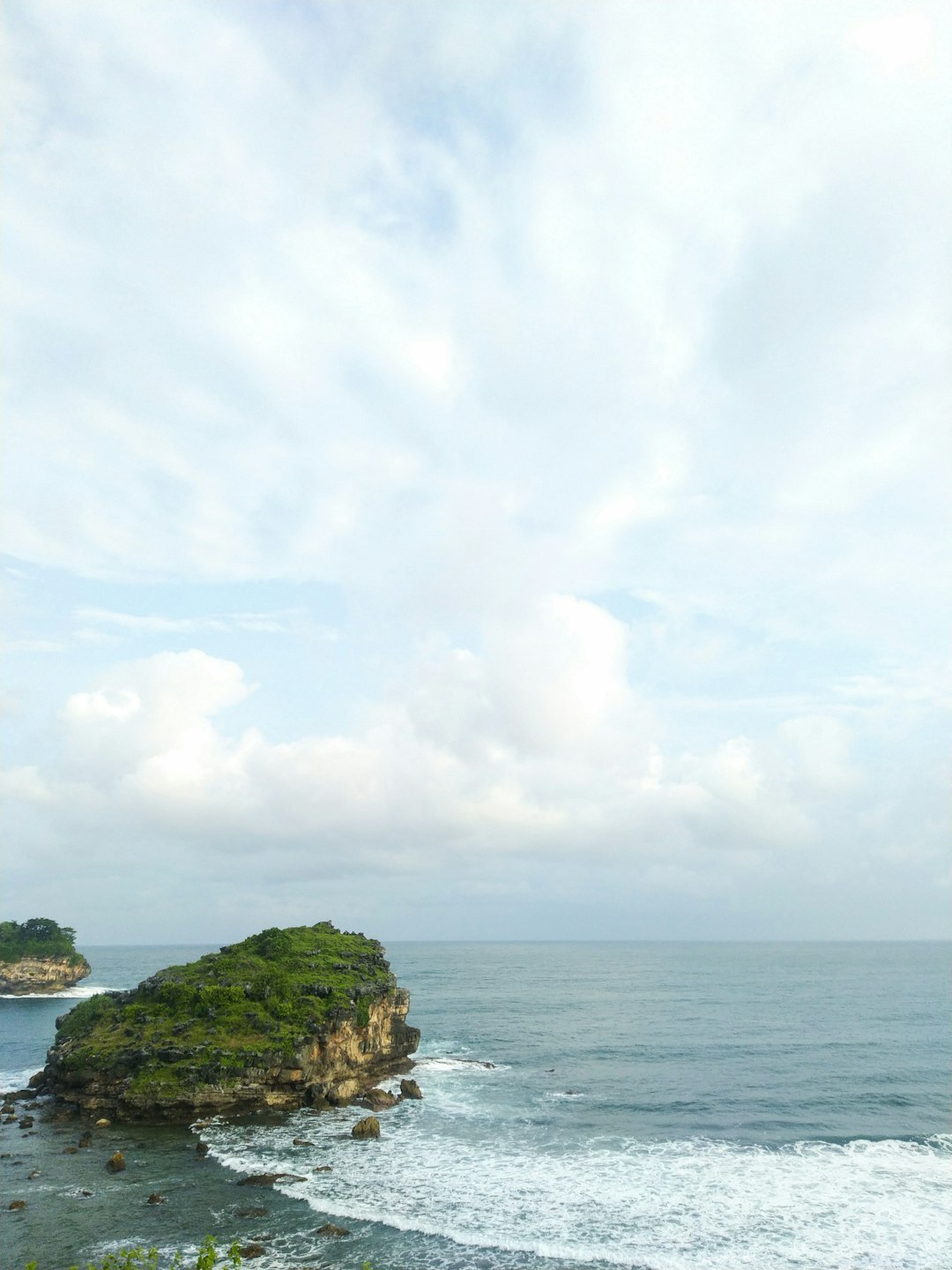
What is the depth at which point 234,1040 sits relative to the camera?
56.0 meters

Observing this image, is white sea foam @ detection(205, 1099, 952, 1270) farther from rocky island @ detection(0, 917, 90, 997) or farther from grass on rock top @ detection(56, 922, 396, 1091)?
rocky island @ detection(0, 917, 90, 997)

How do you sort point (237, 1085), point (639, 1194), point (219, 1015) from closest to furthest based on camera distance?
point (639, 1194) < point (237, 1085) < point (219, 1015)

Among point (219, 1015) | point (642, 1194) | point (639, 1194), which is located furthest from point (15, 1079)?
point (642, 1194)

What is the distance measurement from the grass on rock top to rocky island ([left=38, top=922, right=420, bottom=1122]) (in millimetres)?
79

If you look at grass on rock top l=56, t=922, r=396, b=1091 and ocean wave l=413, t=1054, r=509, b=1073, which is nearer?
grass on rock top l=56, t=922, r=396, b=1091

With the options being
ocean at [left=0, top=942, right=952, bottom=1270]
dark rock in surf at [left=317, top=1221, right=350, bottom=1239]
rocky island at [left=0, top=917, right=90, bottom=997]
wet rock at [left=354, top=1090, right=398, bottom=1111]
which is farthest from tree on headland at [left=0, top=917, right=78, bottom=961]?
dark rock in surf at [left=317, top=1221, right=350, bottom=1239]

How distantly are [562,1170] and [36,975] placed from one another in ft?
427

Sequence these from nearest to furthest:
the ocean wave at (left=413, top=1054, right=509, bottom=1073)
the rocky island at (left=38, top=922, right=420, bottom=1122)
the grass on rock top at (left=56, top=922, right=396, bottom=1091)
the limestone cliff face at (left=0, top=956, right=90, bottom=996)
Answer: the rocky island at (left=38, top=922, right=420, bottom=1122) → the grass on rock top at (left=56, top=922, right=396, bottom=1091) → the ocean wave at (left=413, top=1054, right=509, bottom=1073) → the limestone cliff face at (left=0, top=956, right=90, bottom=996)

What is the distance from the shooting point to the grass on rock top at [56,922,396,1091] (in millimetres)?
53875

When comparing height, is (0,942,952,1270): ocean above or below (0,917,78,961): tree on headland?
below

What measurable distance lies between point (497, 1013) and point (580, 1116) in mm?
59651

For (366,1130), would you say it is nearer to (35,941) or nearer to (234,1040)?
(234,1040)

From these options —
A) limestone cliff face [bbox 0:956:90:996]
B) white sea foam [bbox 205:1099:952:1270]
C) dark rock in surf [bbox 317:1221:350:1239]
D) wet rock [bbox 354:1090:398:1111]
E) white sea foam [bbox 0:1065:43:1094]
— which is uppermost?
limestone cliff face [bbox 0:956:90:996]

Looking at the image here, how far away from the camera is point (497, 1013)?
112 meters
